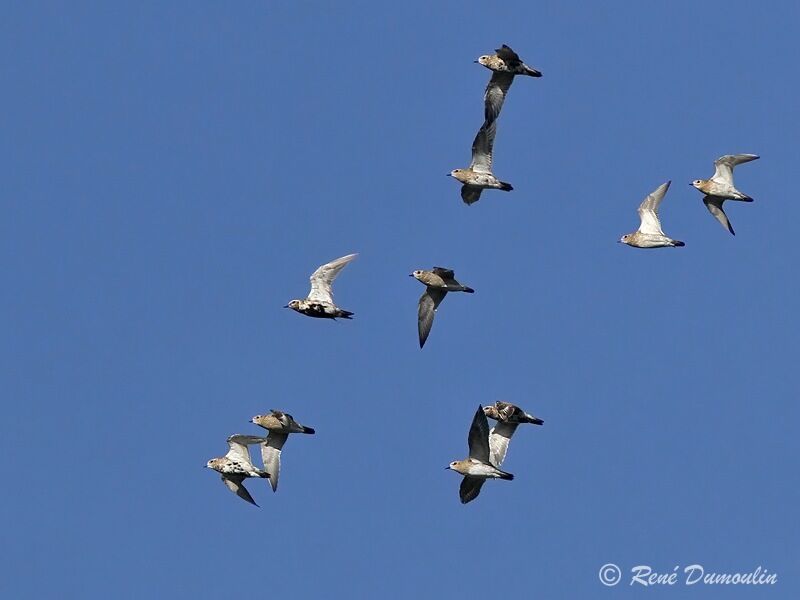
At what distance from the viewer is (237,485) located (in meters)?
56.9

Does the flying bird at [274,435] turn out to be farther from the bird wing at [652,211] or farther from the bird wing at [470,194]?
the bird wing at [652,211]

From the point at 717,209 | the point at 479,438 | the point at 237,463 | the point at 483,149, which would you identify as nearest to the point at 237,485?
the point at 237,463

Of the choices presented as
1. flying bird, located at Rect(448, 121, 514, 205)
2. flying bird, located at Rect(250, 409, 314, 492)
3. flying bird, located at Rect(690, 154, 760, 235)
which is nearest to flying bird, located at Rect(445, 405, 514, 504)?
flying bird, located at Rect(250, 409, 314, 492)

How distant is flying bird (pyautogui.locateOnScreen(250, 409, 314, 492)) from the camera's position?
5562 centimetres

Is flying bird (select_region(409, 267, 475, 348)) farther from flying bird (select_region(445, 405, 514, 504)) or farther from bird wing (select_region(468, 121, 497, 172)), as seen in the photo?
flying bird (select_region(445, 405, 514, 504))

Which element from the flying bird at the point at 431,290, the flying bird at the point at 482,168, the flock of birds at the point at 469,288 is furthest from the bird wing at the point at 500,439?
the flying bird at the point at 482,168

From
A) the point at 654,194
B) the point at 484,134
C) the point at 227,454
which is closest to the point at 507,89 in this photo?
the point at 484,134

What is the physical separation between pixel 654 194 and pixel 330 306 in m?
11.1

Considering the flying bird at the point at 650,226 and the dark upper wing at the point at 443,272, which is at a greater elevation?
the flying bird at the point at 650,226

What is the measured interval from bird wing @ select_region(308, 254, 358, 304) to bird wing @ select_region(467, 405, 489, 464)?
706 centimetres

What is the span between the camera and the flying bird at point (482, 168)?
186 ft

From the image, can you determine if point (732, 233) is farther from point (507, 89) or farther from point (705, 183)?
point (507, 89)

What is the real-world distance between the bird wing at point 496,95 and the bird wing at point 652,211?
5.68 metres

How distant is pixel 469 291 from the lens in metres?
56.7
